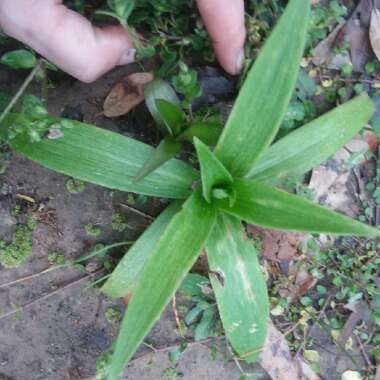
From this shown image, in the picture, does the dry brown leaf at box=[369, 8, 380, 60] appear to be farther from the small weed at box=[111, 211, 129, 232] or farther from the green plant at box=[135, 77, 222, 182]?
the small weed at box=[111, 211, 129, 232]

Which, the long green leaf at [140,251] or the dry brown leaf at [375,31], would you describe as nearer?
the long green leaf at [140,251]

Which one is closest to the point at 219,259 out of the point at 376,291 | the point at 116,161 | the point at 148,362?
the point at 116,161

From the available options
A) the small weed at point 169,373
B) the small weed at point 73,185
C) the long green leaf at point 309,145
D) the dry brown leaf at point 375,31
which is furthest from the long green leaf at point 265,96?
the small weed at point 169,373

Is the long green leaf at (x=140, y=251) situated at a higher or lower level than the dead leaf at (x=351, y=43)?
lower

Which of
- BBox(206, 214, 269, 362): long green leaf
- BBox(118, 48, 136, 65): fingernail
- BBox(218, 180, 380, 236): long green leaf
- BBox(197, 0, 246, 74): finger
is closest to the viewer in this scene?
BBox(218, 180, 380, 236): long green leaf

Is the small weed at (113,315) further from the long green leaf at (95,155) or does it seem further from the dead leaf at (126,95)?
the dead leaf at (126,95)

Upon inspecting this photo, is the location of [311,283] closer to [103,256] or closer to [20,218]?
[103,256]

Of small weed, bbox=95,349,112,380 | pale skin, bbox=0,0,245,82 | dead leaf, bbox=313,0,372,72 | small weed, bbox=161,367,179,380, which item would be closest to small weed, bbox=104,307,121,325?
small weed, bbox=95,349,112,380
